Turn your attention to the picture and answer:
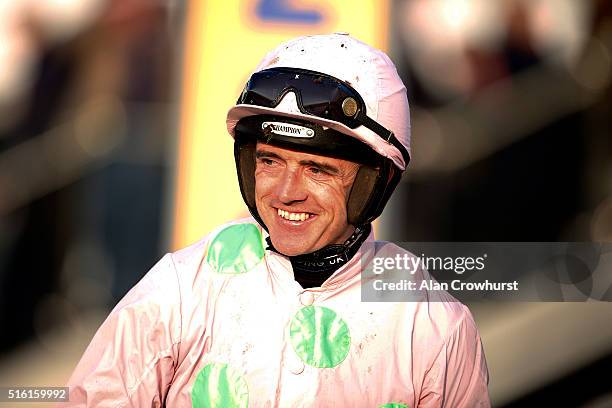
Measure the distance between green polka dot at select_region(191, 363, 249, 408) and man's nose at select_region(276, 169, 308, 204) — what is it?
1.37ft

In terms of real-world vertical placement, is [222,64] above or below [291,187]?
above

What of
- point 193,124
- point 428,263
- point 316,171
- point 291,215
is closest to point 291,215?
point 291,215

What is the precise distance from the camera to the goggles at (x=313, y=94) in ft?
7.39

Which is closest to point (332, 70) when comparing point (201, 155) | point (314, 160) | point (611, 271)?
point (314, 160)

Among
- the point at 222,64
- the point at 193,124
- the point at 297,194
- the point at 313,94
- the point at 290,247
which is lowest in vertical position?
the point at 290,247

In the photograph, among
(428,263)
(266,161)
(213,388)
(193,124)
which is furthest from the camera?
(193,124)

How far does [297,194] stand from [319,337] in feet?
1.14

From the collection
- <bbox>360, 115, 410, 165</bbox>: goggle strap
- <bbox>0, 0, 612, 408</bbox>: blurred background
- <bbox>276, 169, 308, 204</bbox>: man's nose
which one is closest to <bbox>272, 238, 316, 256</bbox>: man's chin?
<bbox>276, 169, 308, 204</bbox>: man's nose

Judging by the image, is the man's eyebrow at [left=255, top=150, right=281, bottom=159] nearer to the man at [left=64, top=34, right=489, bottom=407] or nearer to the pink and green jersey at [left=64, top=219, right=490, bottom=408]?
the man at [left=64, top=34, right=489, bottom=407]

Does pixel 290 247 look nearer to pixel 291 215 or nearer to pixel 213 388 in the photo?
pixel 291 215

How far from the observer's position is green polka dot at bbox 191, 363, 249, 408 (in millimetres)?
2242

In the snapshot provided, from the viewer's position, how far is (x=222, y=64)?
4816mm

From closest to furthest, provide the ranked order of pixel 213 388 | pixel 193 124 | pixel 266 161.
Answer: pixel 213 388, pixel 266 161, pixel 193 124

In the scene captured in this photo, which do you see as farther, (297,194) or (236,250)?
(236,250)
